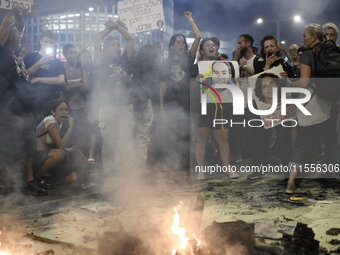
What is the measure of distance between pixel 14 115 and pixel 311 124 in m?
3.84

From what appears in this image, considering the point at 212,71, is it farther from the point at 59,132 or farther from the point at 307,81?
the point at 59,132

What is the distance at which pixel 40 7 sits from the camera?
54.2 feet

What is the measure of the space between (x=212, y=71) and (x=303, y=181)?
6.67 ft

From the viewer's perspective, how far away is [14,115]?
5.49 metres

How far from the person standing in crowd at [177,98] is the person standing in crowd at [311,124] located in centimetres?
157

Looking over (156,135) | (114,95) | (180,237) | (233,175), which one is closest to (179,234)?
(180,237)

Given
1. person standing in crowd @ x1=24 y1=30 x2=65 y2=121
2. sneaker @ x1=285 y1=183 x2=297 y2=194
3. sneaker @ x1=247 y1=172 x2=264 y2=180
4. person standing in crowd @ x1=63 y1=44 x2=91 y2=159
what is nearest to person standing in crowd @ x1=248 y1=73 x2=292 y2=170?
sneaker @ x1=247 y1=172 x2=264 y2=180

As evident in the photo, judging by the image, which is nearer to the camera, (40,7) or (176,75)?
(176,75)

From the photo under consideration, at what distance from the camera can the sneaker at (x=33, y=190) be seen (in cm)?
540

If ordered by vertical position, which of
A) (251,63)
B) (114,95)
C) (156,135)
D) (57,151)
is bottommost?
(57,151)

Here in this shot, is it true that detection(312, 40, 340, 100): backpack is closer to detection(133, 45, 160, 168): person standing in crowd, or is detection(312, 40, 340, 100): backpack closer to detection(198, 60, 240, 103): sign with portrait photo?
detection(198, 60, 240, 103): sign with portrait photo

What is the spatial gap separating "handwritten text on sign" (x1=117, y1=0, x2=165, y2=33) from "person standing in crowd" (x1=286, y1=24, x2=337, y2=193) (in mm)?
3819

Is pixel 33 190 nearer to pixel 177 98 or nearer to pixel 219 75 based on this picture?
pixel 177 98

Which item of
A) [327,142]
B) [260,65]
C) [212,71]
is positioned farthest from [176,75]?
[327,142]
